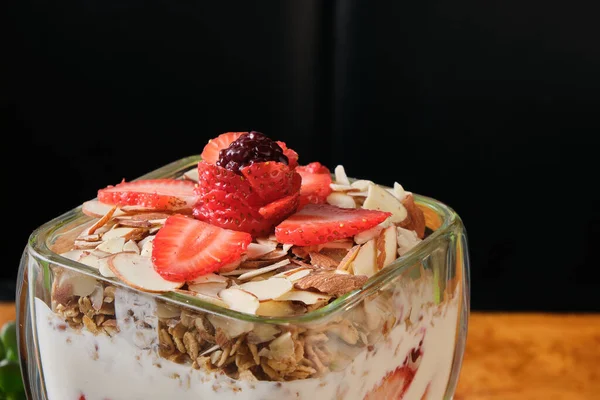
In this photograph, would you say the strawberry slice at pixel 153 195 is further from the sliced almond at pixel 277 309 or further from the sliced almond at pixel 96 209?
the sliced almond at pixel 277 309

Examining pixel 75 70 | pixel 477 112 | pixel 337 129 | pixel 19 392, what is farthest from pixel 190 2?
pixel 19 392

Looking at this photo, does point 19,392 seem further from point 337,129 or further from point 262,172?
point 337,129

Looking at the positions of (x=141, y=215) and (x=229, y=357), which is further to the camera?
(x=141, y=215)

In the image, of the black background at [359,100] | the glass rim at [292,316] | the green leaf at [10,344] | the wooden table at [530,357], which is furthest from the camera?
the black background at [359,100]

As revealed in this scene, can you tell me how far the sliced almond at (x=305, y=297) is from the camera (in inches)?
24.9

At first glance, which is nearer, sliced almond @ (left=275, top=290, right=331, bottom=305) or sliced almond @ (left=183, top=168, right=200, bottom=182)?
sliced almond @ (left=275, top=290, right=331, bottom=305)

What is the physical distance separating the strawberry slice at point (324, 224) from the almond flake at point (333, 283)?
0.08 m

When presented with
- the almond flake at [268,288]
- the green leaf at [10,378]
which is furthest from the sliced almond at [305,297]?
the green leaf at [10,378]

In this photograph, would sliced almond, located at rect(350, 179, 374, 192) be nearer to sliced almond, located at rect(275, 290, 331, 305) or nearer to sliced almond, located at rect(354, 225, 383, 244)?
sliced almond, located at rect(354, 225, 383, 244)

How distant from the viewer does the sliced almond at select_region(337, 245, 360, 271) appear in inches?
27.3

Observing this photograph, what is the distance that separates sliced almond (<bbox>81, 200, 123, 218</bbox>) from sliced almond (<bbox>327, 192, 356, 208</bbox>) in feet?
0.71

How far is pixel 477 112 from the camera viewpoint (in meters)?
1.66

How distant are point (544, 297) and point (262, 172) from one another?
124 cm

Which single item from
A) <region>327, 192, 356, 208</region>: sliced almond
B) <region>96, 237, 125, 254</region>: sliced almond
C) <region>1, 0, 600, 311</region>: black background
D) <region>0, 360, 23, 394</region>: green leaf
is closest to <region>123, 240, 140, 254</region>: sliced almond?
<region>96, 237, 125, 254</region>: sliced almond
